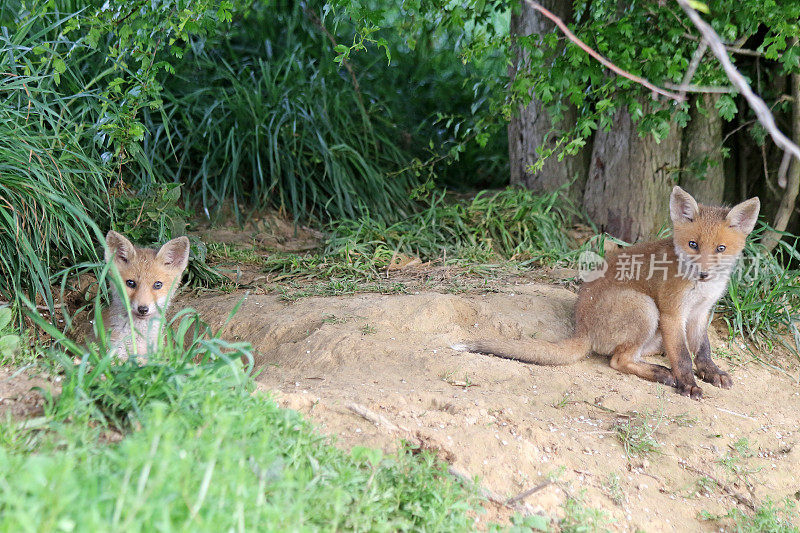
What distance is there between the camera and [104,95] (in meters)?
4.93

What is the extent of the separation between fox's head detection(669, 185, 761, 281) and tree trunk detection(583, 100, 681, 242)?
145cm

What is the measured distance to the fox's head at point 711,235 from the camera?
4.41 metres

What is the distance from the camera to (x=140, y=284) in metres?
→ 4.49

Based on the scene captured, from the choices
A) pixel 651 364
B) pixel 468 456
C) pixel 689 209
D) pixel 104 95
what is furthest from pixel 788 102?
pixel 104 95

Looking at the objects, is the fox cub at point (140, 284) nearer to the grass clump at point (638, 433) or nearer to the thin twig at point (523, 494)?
the thin twig at point (523, 494)

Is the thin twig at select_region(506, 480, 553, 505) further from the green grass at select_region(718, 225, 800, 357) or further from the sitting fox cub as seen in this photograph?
the green grass at select_region(718, 225, 800, 357)

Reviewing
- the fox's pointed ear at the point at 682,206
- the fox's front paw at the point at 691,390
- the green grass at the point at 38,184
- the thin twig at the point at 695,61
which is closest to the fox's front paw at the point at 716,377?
the fox's front paw at the point at 691,390

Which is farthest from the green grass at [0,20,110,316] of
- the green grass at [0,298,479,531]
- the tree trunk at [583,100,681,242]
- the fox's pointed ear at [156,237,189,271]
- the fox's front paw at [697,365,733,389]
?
the tree trunk at [583,100,681,242]

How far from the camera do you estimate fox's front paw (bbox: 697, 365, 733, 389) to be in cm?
441

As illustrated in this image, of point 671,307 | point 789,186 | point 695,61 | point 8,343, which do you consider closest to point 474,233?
point 671,307

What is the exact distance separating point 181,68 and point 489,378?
5.09 meters

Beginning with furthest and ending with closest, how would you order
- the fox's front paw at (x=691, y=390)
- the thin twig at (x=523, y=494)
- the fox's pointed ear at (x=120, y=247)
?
the fox's pointed ear at (x=120, y=247) < the fox's front paw at (x=691, y=390) < the thin twig at (x=523, y=494)

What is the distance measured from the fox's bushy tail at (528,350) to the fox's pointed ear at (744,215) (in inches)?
53.3

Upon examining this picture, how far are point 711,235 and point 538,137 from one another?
109 inches
